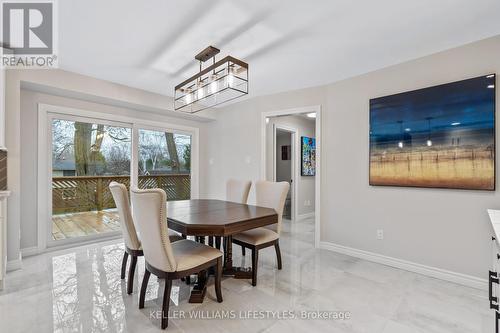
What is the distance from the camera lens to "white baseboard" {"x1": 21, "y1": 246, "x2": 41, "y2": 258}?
3.03 m

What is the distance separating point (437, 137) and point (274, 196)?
1826 millimetres

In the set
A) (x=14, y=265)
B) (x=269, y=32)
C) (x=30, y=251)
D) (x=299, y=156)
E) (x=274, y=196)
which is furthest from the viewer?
(x=299, y=156)

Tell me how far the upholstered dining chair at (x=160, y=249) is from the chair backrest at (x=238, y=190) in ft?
4.40

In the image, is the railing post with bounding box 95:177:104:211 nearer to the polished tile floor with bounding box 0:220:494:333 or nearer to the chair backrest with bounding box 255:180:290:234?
the polished tile floor with bounding box 0:220:494:333

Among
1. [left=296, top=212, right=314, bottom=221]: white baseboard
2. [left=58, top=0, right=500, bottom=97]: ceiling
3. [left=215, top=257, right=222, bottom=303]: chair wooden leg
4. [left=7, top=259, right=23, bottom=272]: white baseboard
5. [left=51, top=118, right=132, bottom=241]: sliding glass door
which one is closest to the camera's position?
[left=58, top=0, right=500, bottom=97]: ceiling

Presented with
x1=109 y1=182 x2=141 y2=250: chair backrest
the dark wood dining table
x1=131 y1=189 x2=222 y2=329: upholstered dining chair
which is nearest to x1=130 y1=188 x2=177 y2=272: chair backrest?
x1=131 y1=189 x2=222 y2=329: upholstered dining chair

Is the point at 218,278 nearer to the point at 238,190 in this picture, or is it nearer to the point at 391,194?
the point at 238,190

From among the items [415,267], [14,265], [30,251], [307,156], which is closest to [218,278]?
[415,267]

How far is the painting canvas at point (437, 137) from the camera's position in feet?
7.42

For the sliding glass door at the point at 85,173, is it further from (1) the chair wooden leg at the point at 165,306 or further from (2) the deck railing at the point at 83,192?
(1) the chair wooden leg at the point at 165,306

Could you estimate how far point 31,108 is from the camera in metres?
3.11

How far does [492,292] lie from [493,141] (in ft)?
4.91

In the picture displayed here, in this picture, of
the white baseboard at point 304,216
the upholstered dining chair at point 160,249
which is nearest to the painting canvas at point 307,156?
the white baseboard at point 304,216

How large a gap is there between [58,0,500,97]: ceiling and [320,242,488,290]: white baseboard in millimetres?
2312
